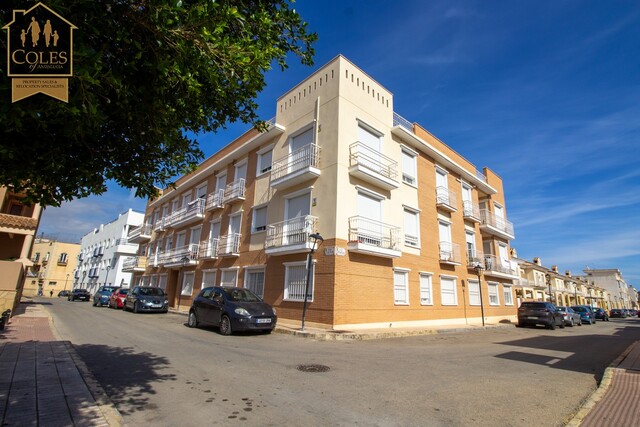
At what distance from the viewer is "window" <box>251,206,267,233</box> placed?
1772cm

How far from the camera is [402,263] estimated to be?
1616 centimetres

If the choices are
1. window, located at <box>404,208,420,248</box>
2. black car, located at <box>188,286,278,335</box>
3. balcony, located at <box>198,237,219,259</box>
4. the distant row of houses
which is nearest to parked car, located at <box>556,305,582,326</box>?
the distant row of houses

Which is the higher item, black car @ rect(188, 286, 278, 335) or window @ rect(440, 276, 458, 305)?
window @ rect(440, 276, 458, 305)

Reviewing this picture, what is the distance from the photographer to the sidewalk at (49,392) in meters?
3.50

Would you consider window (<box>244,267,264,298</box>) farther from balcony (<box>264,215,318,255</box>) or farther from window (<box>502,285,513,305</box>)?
window (<box>502,285,513,305</box>)

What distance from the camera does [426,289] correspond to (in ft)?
57.6

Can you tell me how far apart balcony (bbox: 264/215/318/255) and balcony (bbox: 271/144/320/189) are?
73.8 inches

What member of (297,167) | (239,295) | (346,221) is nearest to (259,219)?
(297,167)

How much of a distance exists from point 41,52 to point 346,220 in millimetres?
11627

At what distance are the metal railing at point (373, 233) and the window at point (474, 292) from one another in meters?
8.58

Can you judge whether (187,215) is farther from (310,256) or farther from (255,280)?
(310,256)

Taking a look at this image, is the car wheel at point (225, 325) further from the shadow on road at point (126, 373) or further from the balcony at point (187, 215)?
the balcony at point (187, 215)

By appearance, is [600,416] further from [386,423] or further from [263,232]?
[263,232]

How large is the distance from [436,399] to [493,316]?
21.2 meters
